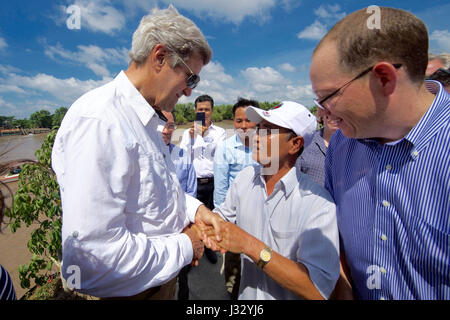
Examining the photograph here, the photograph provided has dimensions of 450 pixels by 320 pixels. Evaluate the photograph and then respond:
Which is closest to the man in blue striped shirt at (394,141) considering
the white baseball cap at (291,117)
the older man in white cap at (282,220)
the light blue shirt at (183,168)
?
the older man in white cap at (282,220)

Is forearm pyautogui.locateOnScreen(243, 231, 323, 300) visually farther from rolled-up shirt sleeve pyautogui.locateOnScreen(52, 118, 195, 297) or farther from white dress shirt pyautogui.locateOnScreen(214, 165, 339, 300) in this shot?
rolled-up shirt sleeve pyautogui.locateOnScreen(52, 118, 195, 297)

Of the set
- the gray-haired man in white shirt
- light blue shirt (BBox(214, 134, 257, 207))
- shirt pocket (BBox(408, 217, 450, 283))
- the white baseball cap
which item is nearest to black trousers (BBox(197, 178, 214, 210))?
light blue shirt (BBox(214, 134, 257, 207))

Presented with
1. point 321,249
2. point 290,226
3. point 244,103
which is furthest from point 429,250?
point 244,103

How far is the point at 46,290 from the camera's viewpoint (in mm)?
3080

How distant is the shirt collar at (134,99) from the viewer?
1504 millimetres

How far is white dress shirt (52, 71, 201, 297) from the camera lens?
1.14 m

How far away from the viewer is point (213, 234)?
194cm

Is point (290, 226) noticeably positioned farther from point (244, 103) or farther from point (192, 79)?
point (244, 103)

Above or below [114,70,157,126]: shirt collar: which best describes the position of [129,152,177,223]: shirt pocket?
below

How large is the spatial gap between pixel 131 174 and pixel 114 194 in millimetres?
154

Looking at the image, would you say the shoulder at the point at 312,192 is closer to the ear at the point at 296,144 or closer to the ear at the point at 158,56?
the ear at the point at 296,144

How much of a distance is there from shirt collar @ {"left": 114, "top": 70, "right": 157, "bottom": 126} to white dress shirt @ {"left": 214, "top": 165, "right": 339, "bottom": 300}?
3.68 ft
